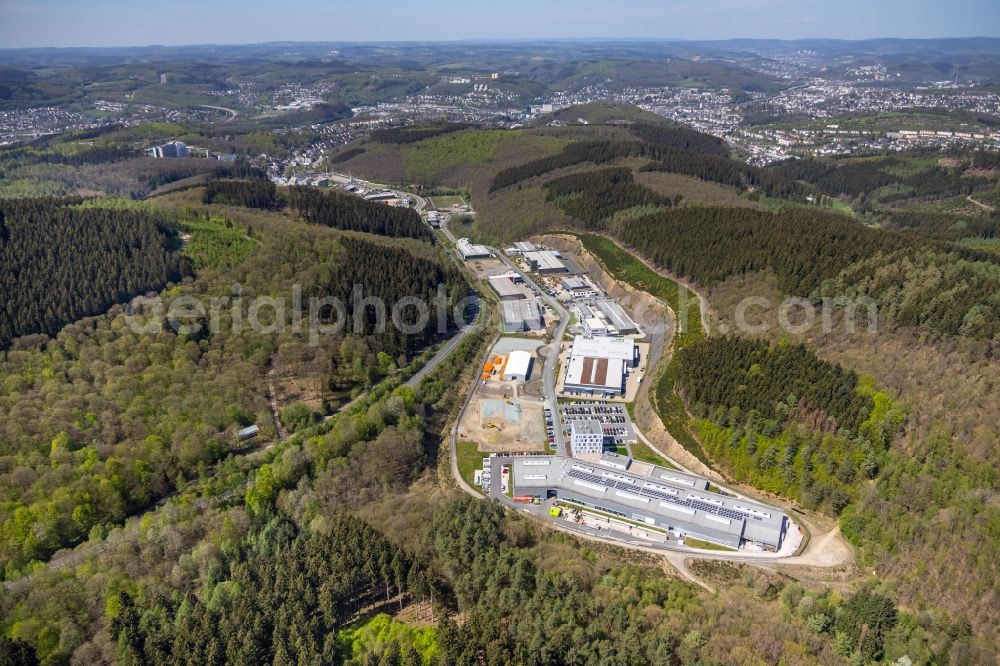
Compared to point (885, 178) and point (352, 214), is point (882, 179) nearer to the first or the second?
point (885, 178)

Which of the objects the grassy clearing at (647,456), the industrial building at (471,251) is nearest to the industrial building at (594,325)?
the grassy clearing at (647,456)

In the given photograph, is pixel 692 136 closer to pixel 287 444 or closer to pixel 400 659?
pixel 287 444

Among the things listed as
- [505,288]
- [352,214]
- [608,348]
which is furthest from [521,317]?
[352,214]

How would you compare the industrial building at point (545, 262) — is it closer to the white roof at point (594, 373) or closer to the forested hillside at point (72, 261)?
the white roof at point (594, 373)

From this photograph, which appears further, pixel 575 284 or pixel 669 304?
pixel 575 284

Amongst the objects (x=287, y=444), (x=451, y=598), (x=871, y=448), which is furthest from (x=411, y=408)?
(x=871, y=448)

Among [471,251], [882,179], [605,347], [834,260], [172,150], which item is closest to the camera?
[834,260]
